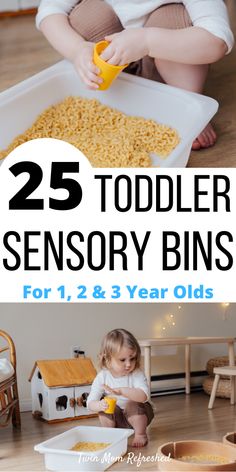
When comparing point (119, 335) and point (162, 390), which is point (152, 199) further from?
point (162, 390)

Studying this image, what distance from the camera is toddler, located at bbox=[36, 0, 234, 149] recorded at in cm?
84

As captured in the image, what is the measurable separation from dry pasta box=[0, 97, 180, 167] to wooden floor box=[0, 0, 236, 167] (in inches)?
2.6

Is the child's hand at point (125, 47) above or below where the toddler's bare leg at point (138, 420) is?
above

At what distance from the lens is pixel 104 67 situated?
0.85 metres

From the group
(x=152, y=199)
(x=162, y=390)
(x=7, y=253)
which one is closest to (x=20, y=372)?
(x=162, y=390)

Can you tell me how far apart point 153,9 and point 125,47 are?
63mm

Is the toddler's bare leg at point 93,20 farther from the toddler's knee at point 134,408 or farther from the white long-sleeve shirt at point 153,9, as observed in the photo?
the toddler's knee at point 134,408

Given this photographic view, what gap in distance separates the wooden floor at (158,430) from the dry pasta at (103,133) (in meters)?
0.59

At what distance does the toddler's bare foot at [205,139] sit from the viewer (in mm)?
869

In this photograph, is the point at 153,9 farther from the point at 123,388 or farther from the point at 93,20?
the point at 123,388

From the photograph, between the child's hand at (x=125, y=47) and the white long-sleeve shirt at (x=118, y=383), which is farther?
the white long-sleeve shirt at (x=118, y=383)

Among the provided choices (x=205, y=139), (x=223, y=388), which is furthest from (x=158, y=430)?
(x=205, y=139)

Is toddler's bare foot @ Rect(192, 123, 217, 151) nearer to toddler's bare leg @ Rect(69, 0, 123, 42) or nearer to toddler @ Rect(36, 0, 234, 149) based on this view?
toddler @ Rect(36, 0, 234, 149)

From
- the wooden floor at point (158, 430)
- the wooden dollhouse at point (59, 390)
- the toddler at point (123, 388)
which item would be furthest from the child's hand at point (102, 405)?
the wooden dollhouse at point (59, 390)
